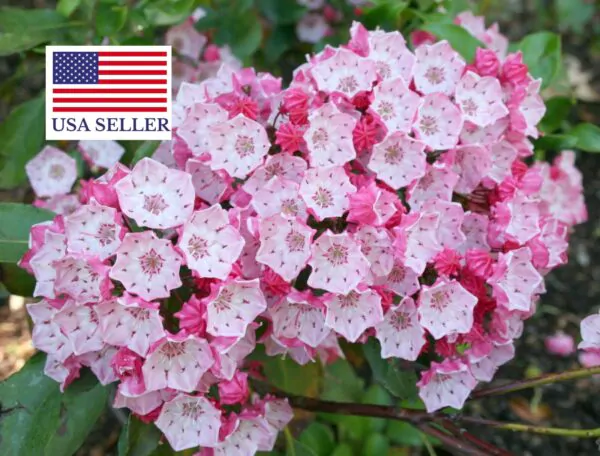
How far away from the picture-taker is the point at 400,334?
3.99 feet

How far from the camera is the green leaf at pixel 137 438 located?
3.99 ft

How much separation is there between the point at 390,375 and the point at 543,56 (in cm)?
80

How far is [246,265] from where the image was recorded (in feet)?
3.76

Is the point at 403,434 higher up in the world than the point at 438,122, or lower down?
lower down

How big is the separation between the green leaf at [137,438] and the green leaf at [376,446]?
1.97 feet

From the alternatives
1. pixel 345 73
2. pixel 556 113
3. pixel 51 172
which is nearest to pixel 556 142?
pixel 556 113

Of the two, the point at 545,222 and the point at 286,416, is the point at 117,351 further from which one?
the point at 545,222

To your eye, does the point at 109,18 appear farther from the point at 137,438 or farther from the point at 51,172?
the point at 137,438

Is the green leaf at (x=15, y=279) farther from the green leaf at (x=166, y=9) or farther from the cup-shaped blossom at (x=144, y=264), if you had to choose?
the green leaf at (x=166, y=9)

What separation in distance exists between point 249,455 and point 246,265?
0.32m

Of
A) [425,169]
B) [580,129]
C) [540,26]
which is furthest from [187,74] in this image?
[540,26]

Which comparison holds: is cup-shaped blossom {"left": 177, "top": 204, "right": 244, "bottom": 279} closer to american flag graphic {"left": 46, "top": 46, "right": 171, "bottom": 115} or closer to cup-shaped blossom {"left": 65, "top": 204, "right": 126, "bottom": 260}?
cup-shaped blossom {"left": 65, "top": 204, "right": 126, "bottom": 260}

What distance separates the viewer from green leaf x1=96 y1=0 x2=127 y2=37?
1509mm

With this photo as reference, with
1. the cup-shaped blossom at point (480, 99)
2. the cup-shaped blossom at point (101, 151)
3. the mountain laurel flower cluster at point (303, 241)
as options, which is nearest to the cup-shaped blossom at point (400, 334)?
the mountain laurel flower cluster at point (303, 241)
